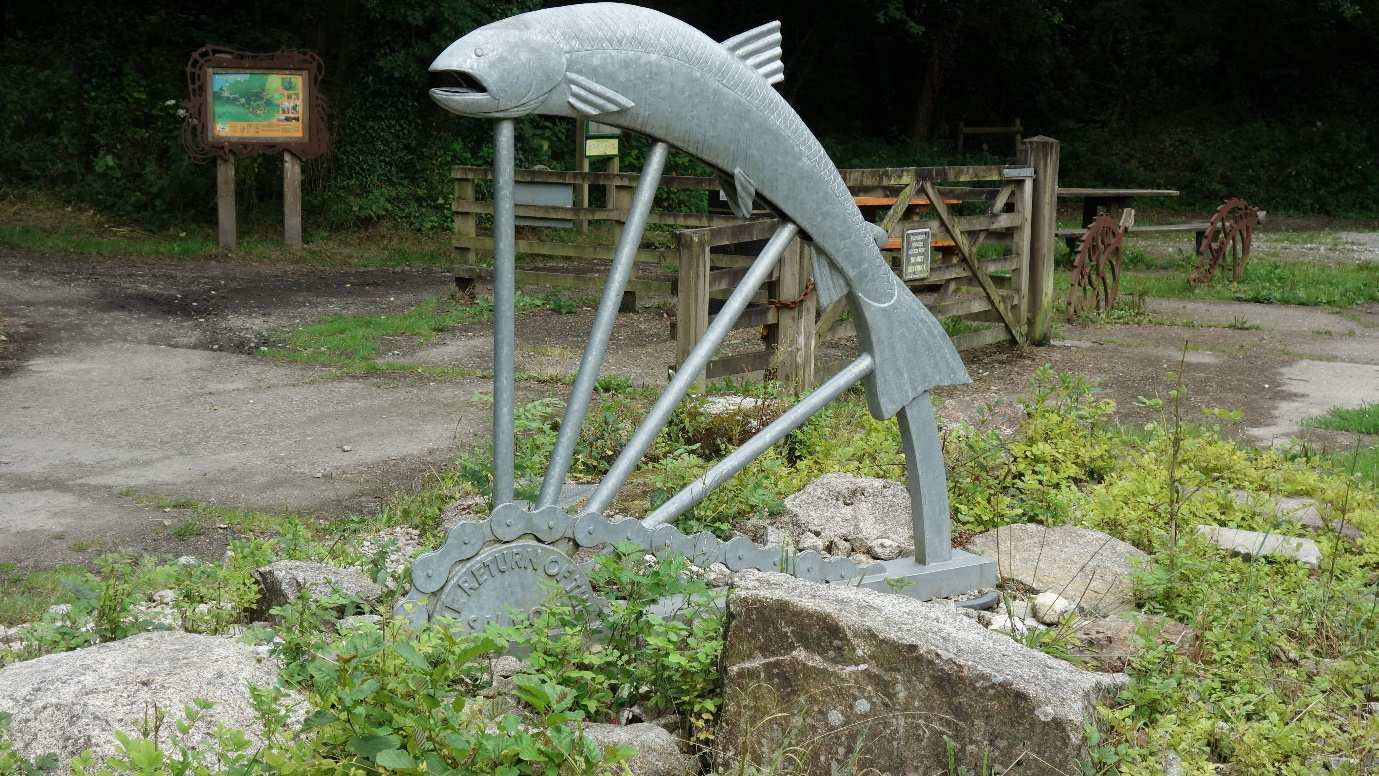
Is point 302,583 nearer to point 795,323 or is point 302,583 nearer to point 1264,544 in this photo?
point 1264,544

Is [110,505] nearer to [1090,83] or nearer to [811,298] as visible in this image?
[811,298]

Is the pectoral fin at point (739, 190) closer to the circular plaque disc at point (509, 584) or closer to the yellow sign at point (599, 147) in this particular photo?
the circular plaque disc at point (509, 584)

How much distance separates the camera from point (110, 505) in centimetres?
647

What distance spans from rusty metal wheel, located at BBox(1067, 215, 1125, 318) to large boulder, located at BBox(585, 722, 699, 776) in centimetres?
1006

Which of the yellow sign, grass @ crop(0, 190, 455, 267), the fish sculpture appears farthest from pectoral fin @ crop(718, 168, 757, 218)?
the yellow sign

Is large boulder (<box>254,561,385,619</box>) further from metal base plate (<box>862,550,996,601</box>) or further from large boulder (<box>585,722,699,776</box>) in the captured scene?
metal base plate (<box>862,550,996,601</box>)

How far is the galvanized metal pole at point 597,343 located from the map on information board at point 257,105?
13.3m

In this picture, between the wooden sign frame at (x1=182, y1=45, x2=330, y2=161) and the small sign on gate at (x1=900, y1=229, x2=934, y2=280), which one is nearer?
the small sign on gate at (x1=900, y1=229, x2=934, y2=280)

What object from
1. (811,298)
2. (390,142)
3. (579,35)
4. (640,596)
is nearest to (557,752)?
(640,596)

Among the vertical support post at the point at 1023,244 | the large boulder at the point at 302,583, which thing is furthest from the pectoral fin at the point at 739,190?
the vertical support post at the point at 1023,244

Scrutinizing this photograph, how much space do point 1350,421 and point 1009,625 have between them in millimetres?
4560

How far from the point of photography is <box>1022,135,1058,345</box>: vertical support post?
11094 millimetres

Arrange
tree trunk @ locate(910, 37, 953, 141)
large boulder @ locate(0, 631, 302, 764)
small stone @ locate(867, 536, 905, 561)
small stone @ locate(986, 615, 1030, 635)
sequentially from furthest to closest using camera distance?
tree trunk @ locate(910, 37, 953, 141) → small stone @ locate(867, 536, 905, 561) → small stone @ locate(986, 615, 1030, 635) → large boulder @ locate(0, 631, 302, 764)

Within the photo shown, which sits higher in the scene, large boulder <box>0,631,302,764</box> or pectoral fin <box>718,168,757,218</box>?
pectoral fin <box>718,168,757,218</box>
